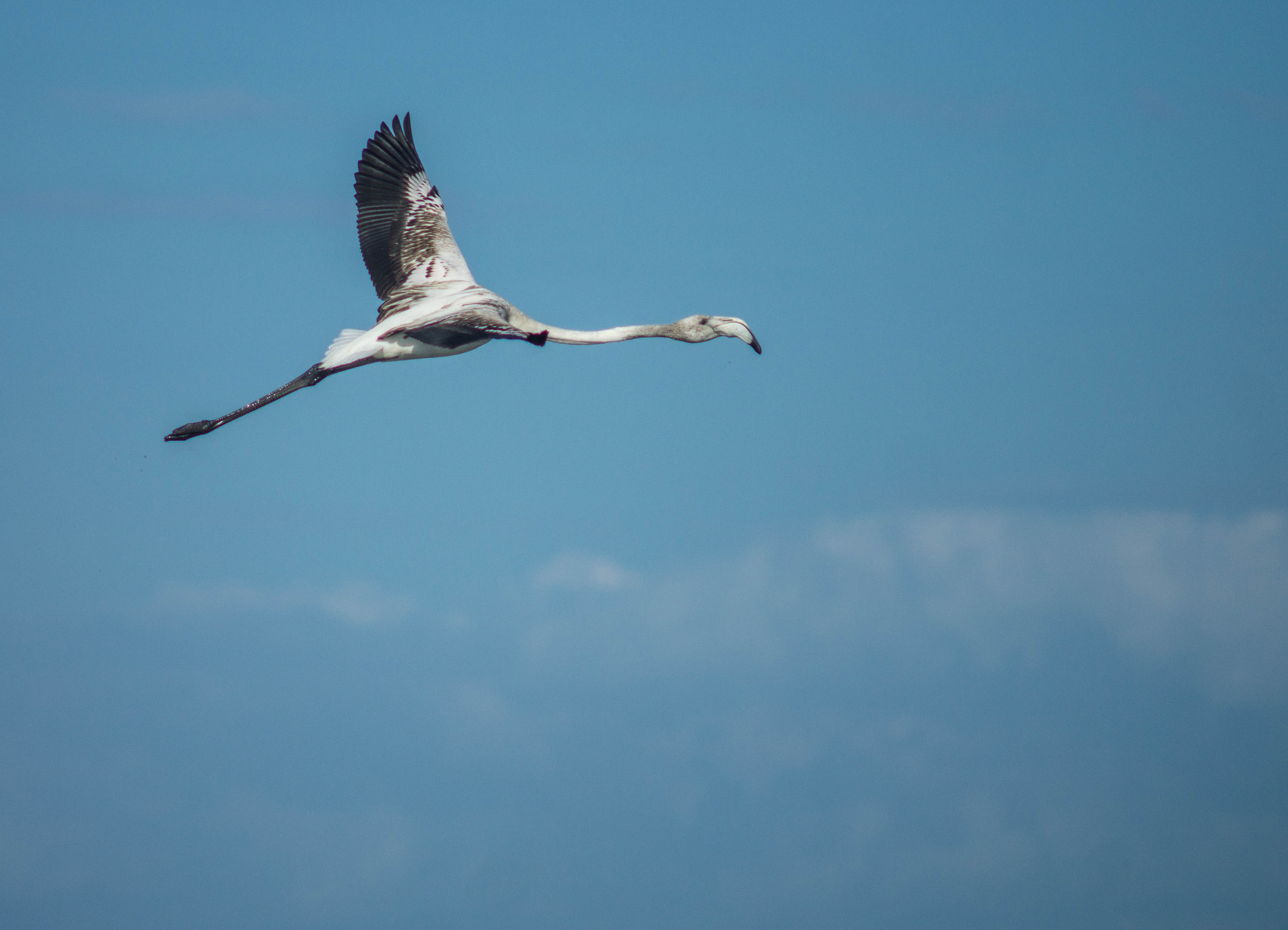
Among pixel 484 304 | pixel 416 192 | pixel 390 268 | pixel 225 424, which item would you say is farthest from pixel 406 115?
pixel 225 424

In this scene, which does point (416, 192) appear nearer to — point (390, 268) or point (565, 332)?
point (390, 268)

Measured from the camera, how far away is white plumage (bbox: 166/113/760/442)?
25719 mm

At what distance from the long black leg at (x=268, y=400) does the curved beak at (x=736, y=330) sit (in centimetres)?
739

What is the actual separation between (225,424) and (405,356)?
3.68m

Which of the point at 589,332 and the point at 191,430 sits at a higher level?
the point at 589,332

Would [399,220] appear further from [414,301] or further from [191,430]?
[191,430]

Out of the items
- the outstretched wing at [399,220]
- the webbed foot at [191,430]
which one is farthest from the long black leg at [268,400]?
the outstretched wing at [399,220]

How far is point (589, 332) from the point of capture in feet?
91.9

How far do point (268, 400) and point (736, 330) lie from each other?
9493 millimetres

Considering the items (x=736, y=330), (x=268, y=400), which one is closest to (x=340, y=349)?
(x=268, y=400)

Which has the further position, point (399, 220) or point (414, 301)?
point (399, 220)

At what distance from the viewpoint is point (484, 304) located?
89.2 feet

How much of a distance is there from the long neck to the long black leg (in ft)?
11.5

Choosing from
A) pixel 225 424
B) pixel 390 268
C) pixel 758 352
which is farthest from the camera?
pixel 390 268
